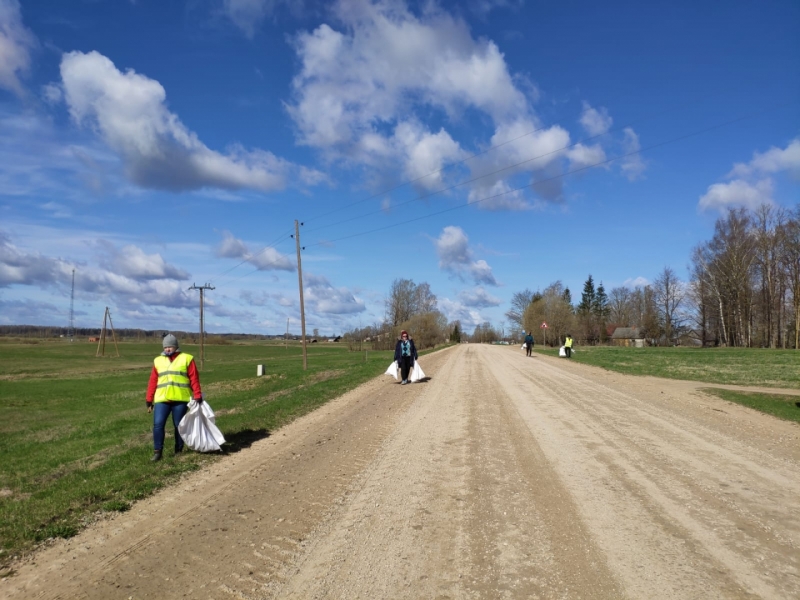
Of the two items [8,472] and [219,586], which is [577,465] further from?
[8,472]

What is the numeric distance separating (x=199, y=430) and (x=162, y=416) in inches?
24.5

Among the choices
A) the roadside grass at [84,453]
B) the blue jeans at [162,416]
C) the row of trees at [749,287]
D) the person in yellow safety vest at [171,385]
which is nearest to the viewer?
the roadside grass at [84,453]

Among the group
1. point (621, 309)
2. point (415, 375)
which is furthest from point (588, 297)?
point (415, 375)

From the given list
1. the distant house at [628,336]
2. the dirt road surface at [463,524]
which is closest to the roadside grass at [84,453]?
the dirt road surface at [463,524]

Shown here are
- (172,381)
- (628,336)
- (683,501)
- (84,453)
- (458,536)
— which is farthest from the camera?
(628,336)

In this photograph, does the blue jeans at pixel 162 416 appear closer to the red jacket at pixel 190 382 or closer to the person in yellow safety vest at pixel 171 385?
the person in yellow safety vest at pixel 171 385

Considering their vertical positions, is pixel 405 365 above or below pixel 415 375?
above

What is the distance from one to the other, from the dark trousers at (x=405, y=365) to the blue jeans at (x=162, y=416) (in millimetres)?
11781

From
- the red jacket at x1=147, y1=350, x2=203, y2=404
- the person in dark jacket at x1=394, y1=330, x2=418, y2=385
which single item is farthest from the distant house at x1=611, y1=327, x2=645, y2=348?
the red jacket at x1=147, y1=350, x2=203, y2=404

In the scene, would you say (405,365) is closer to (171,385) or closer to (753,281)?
(171,385)

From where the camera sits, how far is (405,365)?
19.8 m

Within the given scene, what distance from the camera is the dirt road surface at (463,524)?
3.92m

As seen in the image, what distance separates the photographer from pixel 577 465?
7.26 meters

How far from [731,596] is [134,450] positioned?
30.6 feet
